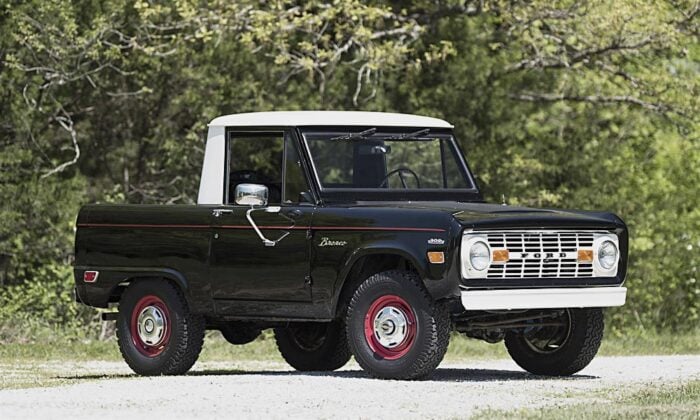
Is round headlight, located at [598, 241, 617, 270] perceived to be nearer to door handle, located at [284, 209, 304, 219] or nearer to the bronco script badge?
the bronco script badge

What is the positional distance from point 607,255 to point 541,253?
0.70 metres

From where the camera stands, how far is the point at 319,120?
13.9 metres

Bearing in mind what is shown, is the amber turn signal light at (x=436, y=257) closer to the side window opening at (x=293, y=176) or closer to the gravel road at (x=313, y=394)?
the gravel road at (x=313, y=394)

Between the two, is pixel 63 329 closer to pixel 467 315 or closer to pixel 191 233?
pixel 191 233

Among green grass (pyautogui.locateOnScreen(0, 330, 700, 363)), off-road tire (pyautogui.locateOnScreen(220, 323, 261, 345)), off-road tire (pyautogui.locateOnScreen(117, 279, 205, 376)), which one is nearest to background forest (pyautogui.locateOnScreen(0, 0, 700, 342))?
green grass (pyautogui.locateOnScreen(0, 330, 700, 363))

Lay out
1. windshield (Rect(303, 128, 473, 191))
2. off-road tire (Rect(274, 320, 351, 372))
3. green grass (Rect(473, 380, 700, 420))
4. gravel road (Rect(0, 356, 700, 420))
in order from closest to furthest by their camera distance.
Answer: green grass (Rect(473, 380, 700, 420)) → gravel road (Rect(0, 356, 700, 420)) → windshield (Rect(303, 128, 473, 191)) → off-road tire (Rect(274, 320, 351, 372))

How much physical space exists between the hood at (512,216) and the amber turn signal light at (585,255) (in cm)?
20

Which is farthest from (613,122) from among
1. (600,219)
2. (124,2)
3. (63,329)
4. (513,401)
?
(513,401)

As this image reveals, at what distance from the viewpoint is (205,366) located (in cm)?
1689

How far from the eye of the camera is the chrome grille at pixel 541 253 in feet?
41.2

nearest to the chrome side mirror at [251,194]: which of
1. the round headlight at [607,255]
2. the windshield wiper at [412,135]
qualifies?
the windshield wiper at [412,135]

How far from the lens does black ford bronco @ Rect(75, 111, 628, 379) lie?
12.5m

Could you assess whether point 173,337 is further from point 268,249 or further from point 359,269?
point 359,269

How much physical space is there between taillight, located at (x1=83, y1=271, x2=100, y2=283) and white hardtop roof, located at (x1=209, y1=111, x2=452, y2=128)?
1699mm
